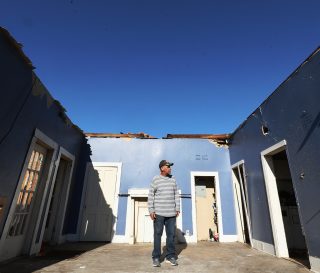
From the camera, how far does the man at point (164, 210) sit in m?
3.56

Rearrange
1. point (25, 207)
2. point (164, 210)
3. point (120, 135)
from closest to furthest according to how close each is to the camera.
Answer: point (164, 210) → point (25, 207) → point (120, 135)

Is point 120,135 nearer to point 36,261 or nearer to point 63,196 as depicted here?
point 63,196

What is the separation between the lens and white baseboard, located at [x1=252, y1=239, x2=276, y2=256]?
4.40 meters

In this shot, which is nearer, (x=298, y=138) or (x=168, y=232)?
(x=168, y=232)

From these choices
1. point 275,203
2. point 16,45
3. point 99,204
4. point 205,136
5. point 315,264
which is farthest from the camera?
point 205,136

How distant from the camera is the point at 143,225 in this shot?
6316 millimetres

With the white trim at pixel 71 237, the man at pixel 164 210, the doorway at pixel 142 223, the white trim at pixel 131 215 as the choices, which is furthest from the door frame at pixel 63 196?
the man at pixel 164 210

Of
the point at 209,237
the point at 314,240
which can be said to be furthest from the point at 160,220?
the point at 209,237

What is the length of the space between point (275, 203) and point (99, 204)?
189 inches

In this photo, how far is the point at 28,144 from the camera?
4082mm

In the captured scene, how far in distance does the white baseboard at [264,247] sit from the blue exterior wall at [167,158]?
1.36 m

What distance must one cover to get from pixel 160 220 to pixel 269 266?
192cm

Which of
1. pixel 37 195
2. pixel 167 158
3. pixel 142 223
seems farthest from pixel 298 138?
pixel 37 195

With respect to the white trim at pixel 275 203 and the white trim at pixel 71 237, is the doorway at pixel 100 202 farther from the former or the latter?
the white trim at pixel 275 203
